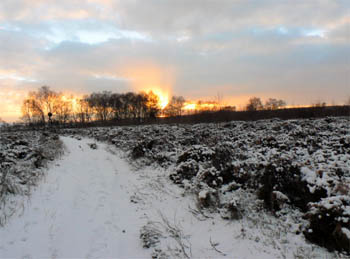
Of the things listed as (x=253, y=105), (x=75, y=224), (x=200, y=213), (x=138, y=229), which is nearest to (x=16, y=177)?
(x=75, y=224)

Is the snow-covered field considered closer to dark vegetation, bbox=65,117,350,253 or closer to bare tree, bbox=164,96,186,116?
dark vegetation, bbox=65,117,350,253

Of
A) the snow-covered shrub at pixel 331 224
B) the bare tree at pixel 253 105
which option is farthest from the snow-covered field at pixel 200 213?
the bare tree at pixel 253 105

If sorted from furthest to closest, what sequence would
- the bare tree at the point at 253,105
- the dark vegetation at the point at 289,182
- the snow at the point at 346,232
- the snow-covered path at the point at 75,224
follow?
1. the bare tree at the point at 253,105
2. the snow-covered path at the point at 75,224
3. the dark vegetation at the point at 289,182
4. the snow at the point at 346,232

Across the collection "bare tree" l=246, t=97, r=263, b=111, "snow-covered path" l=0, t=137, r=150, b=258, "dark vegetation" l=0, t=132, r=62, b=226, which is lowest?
"snow-covered path" l=0, t=137, r=150, b=258

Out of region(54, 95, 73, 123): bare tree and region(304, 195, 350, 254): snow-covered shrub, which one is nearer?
region(304, 195, 350, 254): snow-covered shrub

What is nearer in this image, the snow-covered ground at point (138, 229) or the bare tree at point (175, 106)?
the snow-covered ground at point (138, 229)

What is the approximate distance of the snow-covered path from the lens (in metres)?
3.75

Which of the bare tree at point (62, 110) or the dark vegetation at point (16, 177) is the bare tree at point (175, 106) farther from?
the dark vegetation at point (16, 177)

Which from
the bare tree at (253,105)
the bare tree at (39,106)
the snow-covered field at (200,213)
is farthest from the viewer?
the bare tree at (39,106)

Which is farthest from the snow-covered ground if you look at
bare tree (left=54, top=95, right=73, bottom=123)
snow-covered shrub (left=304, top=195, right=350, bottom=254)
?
bare tree (left=54, top=95, right=73, bottom=123)

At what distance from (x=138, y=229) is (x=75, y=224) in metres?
1.49

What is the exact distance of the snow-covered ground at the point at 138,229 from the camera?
362 centimetres

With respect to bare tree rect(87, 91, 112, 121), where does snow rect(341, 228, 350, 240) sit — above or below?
below

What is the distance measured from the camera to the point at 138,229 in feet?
15.2
